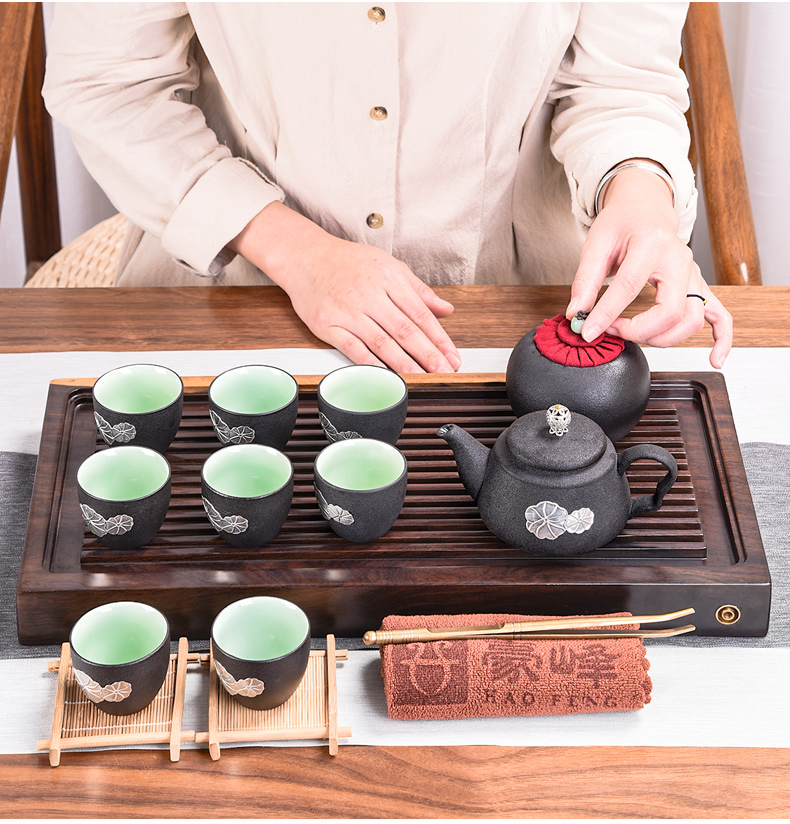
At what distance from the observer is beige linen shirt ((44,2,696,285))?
128 centimetres

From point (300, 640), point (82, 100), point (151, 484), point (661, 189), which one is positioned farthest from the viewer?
point (82, 100)

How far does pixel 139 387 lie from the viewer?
1042 mm

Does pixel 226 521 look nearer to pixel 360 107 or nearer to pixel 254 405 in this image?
pixel 254 405

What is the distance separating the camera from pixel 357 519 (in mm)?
874

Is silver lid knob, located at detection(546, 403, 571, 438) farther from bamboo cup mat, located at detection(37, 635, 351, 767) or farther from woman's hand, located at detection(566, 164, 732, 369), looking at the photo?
bamboo cup mat, located at detection(37, 635, 351, 767)

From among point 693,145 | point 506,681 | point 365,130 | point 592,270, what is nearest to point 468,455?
point 506,681

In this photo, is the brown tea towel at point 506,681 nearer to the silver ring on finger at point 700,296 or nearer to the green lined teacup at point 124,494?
the green lined teacup at point 124,494

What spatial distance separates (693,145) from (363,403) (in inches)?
36.0

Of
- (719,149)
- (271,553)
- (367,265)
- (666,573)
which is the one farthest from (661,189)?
(271,553)

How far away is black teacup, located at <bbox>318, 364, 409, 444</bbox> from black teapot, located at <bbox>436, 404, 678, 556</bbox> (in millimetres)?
92

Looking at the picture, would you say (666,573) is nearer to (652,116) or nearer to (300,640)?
(300,640)

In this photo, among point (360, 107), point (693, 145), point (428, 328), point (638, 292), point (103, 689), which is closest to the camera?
point (103, 689)

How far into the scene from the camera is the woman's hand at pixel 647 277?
1040mm

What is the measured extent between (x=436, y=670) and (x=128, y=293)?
2.35 feet
